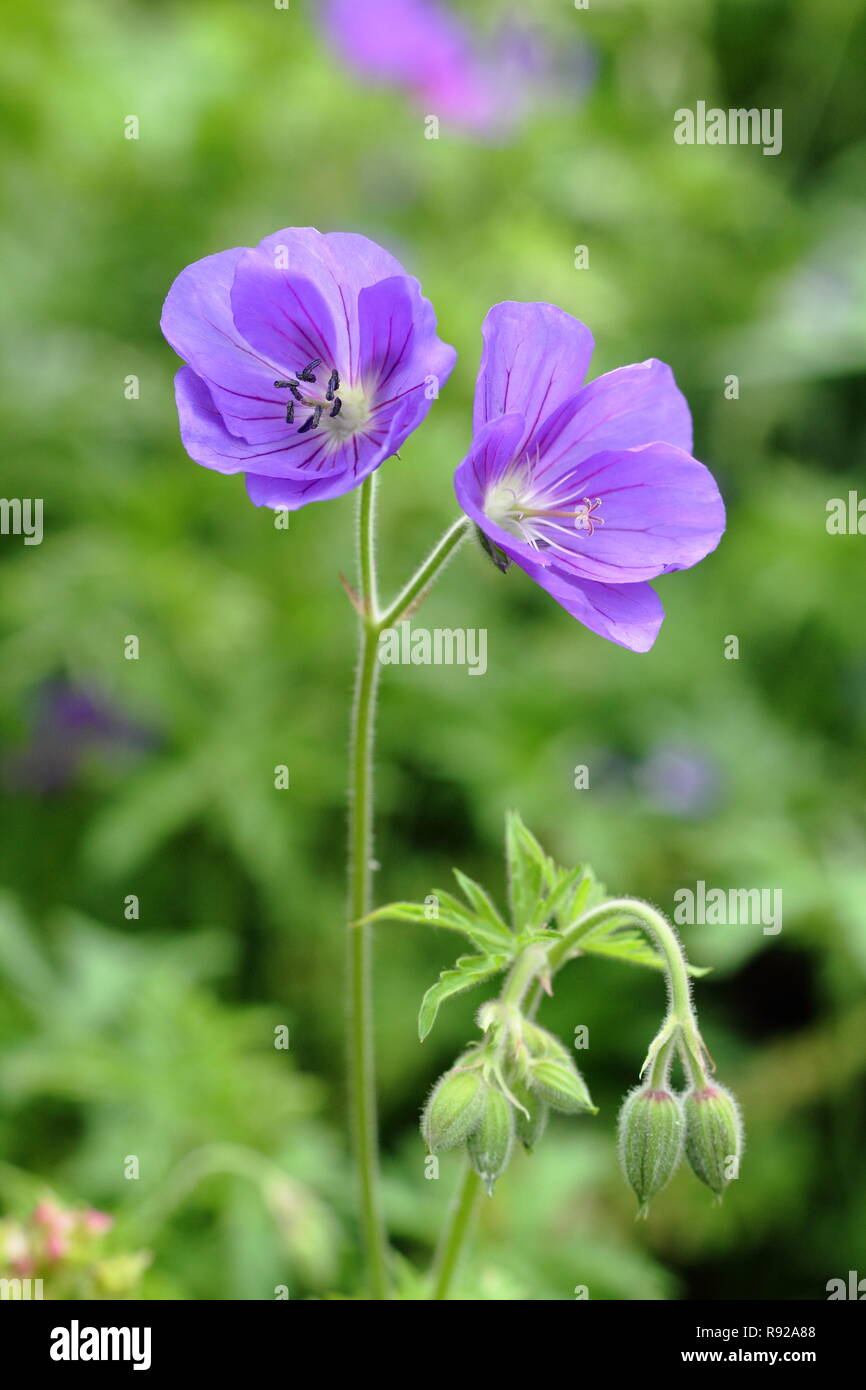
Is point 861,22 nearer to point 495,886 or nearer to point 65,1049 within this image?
point 495,886

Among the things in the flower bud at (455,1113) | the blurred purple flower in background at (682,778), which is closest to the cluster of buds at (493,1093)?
the flower bud at (455,1113)

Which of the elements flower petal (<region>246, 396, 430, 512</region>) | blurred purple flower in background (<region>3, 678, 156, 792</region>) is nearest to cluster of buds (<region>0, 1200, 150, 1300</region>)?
flower petal (<region>246, 396, 430, 512</region>)

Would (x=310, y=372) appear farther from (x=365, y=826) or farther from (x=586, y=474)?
(x=365, y=826)

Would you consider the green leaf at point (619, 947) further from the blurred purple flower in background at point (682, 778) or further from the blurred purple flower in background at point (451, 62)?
the blurred purple flower in background at point (451, 62)

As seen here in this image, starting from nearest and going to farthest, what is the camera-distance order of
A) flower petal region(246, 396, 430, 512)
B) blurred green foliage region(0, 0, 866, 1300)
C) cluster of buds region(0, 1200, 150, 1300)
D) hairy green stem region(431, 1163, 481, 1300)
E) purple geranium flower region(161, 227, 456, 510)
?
flower petal region(246, 396, 430, 512), purple geranium flower region(161, 227, 456, 510), hairy green stem region(431, 1163, 481, 1300), cluster of buds region(0, 1200, 150, 1300), blurred green foliage region(0, 0, 866, 1300)

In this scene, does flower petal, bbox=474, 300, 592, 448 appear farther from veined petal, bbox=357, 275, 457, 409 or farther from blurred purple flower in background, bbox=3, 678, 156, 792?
blurred purple flower in background, bbox=3, 678, 156, 792

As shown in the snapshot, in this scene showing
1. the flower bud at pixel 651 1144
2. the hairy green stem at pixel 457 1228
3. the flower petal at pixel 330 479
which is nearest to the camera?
the flower petal at pixel 330 479
